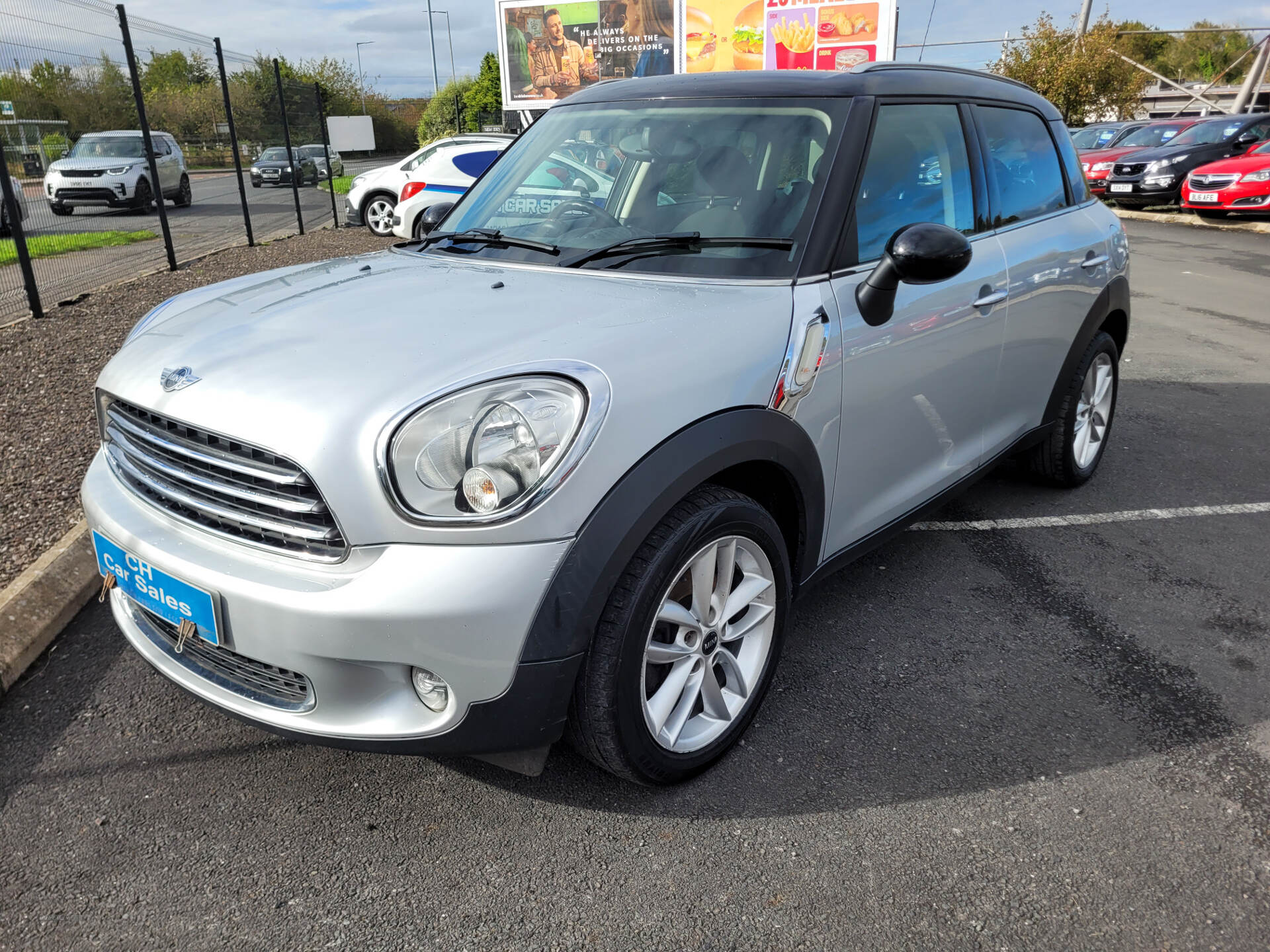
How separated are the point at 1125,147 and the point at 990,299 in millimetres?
21440

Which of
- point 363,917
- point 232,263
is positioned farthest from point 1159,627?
point 232,263

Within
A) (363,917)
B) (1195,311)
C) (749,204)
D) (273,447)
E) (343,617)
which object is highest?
(749,204)

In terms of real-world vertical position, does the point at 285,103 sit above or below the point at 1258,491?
above

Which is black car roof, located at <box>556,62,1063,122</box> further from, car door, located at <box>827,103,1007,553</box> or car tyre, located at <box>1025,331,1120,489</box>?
car tyre, located at <box>1025,331,1120,489</box>

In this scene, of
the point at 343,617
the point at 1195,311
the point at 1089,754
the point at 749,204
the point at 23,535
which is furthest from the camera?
the point at 1195,311

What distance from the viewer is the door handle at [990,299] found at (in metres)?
3.02

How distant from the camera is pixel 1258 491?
440cm

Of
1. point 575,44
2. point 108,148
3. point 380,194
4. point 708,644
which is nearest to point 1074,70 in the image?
point 575,44

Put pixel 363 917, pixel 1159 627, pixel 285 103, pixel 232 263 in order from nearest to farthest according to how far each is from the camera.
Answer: pixel 363 917 < pixel 1159 627 < pixel 232 263 < pixel 285 103

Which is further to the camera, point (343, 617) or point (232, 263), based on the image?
point (232, 263)

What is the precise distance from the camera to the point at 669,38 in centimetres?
2422

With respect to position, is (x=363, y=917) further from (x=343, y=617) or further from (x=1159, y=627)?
(x=1159, y=627)

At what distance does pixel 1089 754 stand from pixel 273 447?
2141mm

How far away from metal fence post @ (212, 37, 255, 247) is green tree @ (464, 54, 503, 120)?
4458 cm
